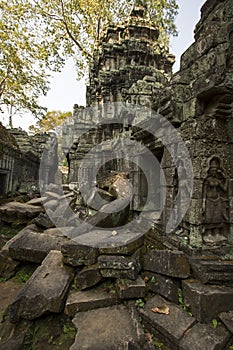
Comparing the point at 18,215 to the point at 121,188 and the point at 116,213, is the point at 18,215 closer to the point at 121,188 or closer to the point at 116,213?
the point at 121,188

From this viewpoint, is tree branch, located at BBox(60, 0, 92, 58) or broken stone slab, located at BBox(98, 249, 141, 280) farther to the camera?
tree branch, located at BBox(60, 0, 92, 58)

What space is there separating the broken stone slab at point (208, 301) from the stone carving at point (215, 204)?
57cm

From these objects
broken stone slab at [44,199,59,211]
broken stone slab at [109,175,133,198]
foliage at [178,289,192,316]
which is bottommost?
foliage at [178,289,192,316]

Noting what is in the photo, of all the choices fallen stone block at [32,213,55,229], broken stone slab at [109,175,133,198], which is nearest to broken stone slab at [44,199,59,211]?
fallen stone block at [32,213,55,229]

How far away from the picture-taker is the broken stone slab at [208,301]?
2082 mm

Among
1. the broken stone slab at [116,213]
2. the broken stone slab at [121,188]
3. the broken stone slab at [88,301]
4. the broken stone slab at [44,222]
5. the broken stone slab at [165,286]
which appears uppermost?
the broken stone slab at [121,188]

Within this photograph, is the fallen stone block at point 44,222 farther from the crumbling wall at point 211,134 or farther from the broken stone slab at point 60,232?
the crumbling wall at point 211,134

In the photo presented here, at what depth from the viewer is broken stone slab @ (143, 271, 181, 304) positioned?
7.80 feet

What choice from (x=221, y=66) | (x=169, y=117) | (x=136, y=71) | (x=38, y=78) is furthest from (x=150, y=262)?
(x=38, y=78)

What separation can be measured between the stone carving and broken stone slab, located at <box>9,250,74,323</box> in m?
1.98

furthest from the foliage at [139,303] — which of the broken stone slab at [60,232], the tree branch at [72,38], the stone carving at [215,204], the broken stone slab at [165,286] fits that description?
the tree branch at [72,38]

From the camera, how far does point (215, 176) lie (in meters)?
2.62

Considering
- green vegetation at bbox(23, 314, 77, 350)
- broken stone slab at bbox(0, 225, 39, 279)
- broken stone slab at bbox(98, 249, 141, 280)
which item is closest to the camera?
green vegetation at bbox(23, 314, 77, 350)

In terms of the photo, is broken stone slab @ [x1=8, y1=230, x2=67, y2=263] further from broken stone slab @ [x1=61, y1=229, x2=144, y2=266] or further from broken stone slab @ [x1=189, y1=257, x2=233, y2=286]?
broken stone slab @ [x1=189, y1=257, x2=233, y2=286]
